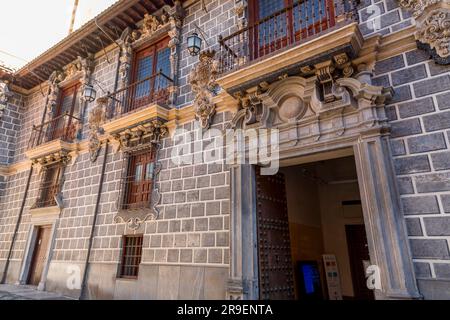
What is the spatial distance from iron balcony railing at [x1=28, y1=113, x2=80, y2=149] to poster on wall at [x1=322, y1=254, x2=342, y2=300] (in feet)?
25.9

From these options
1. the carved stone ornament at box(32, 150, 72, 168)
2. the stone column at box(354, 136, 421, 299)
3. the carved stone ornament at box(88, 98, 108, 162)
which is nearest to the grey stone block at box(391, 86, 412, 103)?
the stone column at box(354, 136, 421, 299)

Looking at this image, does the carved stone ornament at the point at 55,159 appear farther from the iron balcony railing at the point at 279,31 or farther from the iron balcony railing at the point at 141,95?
the iron balcony railing at the point at 279,31

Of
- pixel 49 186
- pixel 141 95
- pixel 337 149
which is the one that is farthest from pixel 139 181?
pixel 337 149

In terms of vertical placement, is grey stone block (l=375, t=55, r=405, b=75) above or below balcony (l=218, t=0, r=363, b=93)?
below

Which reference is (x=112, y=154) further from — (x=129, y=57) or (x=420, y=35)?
(x=420, y=35)

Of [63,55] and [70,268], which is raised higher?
[63,55]

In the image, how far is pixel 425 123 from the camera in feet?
11.7


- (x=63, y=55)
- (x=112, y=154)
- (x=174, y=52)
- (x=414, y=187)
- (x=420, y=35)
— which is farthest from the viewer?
(x=63, y=55)

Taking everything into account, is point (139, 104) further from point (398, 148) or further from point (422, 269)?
point (422, 269)

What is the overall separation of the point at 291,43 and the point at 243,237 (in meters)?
3.48

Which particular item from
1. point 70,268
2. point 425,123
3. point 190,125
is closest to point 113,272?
point 70,268

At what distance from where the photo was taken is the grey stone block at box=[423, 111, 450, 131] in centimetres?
A: 342

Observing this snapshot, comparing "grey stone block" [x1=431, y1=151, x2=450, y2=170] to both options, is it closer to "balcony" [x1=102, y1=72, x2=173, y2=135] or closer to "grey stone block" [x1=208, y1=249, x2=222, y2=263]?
"grey stone block" [x1=208, y1=249, x2=222, y2=263]

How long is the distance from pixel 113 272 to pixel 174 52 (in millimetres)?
5224
